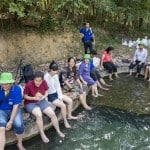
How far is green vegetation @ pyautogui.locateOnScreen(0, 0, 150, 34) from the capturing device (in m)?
11.3

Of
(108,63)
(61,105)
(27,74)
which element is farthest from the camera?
(108,63)

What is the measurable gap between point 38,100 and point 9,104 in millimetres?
763

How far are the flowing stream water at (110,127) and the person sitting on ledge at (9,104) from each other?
2.15 ft

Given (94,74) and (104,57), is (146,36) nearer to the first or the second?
(104,57)

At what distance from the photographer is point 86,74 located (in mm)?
9547

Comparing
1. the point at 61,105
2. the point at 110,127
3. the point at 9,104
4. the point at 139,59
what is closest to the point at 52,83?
the point at 61,105

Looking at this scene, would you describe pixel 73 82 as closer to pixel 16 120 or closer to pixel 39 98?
pixel 39 98

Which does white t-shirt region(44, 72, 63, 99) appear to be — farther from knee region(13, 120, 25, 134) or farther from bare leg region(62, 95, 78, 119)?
knee region(13, 120, 25, 134)

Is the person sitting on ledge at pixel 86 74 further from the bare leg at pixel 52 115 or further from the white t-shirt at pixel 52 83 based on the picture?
the bare leg at pixel 52 115

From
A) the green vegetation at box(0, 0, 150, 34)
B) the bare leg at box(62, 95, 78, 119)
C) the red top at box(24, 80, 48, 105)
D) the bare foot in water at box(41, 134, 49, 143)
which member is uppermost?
the green vegetation at box(0, 0, 150, 34)

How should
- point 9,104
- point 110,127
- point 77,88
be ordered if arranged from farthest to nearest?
point 77,88, point 110,127, point 9,104

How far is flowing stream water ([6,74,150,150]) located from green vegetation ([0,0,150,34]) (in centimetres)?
360

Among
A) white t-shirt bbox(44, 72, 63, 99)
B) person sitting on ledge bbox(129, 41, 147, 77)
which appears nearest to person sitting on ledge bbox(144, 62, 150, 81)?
person sitting on ledge bbox(129, 41, 147, 77)

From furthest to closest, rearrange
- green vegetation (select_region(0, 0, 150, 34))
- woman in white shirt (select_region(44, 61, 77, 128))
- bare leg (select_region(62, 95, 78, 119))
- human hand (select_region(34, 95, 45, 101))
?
green vegetation (select_region(0, 0, 150, 34)), bare leg (select_region(62, 95, 78, 119)), woman in white shirt (select_region(44, 61, 77, 128)), human hand (select_region(34, 95, 45, 101))
